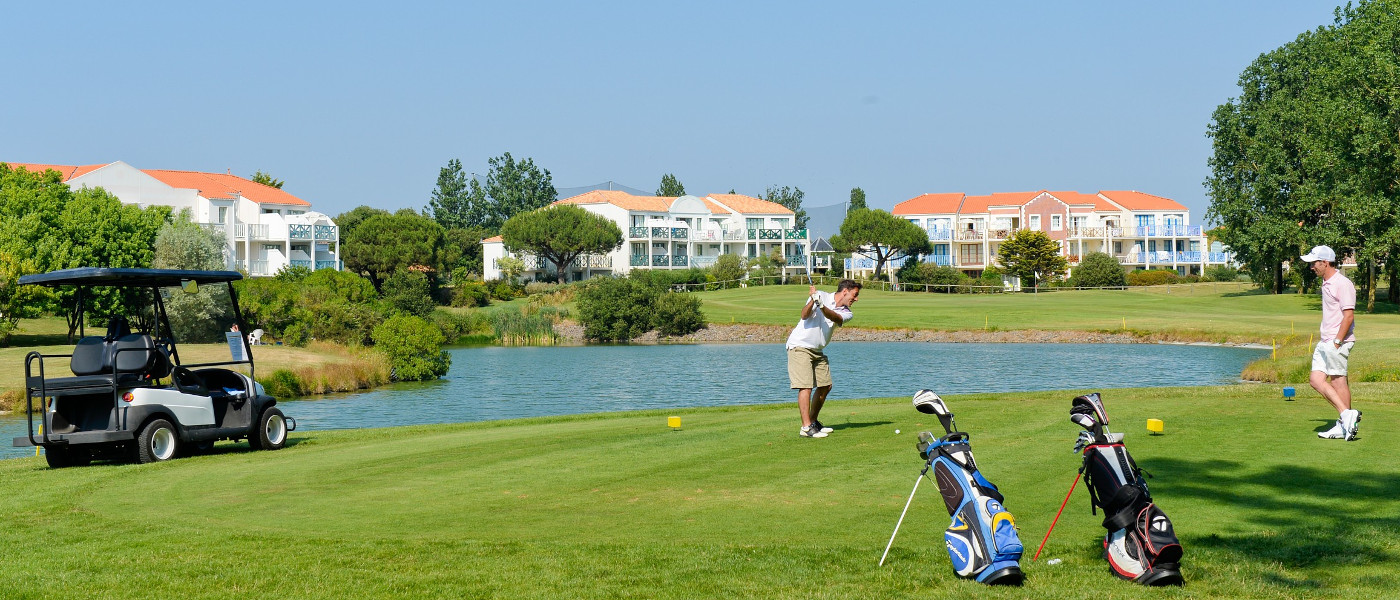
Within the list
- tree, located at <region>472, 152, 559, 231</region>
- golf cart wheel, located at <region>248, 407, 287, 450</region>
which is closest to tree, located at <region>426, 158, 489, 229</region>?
tree, located at <region>472, 152, 559, 231</region>

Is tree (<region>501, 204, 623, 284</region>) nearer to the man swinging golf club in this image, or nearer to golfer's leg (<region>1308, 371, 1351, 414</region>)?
the man swinging golf club

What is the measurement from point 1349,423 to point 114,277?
15118 mm

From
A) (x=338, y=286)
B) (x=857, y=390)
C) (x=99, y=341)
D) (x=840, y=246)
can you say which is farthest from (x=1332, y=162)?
(x=840, y=246)

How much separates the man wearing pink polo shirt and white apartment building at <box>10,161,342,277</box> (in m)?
82.0

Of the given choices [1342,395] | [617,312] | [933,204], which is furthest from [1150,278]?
[1342,395]

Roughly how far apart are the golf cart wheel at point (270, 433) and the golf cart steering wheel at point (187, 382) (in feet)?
3.06

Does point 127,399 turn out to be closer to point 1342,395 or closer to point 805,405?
point 805,405

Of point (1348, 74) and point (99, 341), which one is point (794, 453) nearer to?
point (99, 341)

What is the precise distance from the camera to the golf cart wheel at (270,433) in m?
17.1

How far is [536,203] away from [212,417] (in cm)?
15787

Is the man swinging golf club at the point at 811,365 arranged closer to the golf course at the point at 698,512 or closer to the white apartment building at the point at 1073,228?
the golf course at the point at 698,512

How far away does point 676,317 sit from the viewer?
79312 mm

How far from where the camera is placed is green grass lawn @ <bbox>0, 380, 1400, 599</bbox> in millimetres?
7738

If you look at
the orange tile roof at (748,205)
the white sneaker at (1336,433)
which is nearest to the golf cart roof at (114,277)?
the white sneaker at (1336,433)
